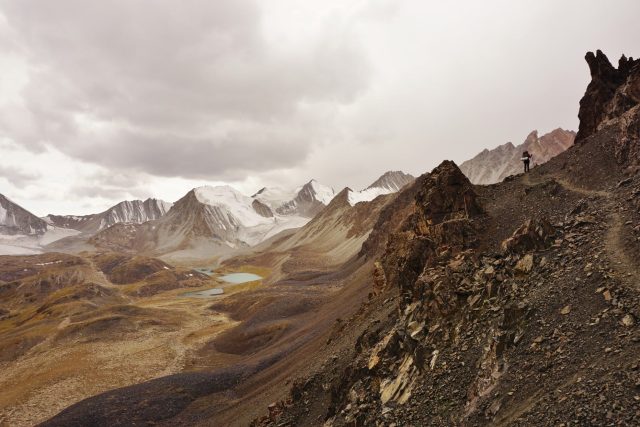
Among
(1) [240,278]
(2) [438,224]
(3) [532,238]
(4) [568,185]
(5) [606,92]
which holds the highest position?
(1) [240,278]

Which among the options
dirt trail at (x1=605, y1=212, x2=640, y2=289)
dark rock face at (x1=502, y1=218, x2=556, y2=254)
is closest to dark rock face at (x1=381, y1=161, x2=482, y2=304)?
dark rock face at (x1=502, y1=218, x2=556, y2=254)

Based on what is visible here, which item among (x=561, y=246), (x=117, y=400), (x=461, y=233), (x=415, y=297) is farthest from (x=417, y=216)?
(x=117, y=400)

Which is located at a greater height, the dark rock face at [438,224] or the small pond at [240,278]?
the small pond at [240,278]

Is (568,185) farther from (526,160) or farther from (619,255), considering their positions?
(619,255)

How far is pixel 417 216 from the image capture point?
36312mm

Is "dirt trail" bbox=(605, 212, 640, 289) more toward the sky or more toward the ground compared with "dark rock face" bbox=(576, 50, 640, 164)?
more toward the ground

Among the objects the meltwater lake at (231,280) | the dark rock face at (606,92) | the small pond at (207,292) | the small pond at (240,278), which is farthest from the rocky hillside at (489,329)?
the small pond at (240,278)

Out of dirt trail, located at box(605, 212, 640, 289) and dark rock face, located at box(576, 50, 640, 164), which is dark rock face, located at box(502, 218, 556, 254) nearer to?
dirt trail, located at box(605, 212, 640, 289)

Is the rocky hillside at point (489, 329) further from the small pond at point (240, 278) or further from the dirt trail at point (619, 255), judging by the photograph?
the small pond at point (240, 278)

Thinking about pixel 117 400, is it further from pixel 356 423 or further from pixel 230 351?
pixel 356 423

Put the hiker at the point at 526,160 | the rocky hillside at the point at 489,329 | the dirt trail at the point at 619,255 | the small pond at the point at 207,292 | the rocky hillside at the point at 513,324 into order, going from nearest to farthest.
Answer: the rocky hillside at the point at 513,324 → the rocky hillside at the point at 489,329 → the dirt trail at the point at 619,255 → the hiker at the point at 526,160 → the small pond at the point at 207,292

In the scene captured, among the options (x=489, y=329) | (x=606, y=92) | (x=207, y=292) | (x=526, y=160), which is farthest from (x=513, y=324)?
(x=207, y=292)

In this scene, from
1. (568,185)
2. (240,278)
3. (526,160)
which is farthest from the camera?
(240,278)

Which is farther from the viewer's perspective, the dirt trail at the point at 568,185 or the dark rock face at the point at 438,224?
the dark rock face at the point at 438,224
